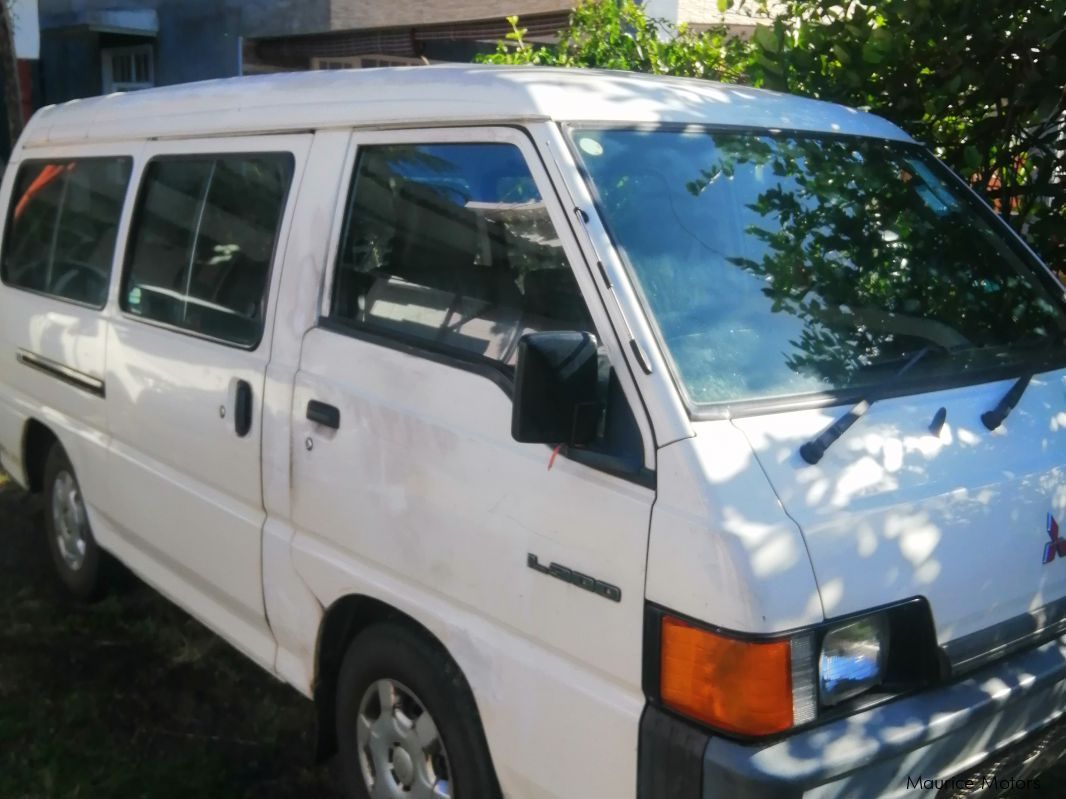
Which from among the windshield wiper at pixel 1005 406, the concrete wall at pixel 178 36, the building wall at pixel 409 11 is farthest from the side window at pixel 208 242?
the concrete wall at pixel 178 36

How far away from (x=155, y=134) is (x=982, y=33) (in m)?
3.04

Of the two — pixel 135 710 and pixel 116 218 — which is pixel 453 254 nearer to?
pixel 116 218

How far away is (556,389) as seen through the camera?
96.9 inches

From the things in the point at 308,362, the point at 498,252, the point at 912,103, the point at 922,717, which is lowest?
the point at 922,717

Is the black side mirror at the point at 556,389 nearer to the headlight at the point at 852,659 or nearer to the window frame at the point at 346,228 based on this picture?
the window frame at the point at 346,228

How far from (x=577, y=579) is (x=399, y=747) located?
923 millimetres

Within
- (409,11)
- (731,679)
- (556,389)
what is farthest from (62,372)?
(409,11)

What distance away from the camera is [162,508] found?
4.14 metres

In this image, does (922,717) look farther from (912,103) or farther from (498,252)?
(912,103)

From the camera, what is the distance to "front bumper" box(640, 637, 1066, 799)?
225cm

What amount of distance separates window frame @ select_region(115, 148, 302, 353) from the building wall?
860 centimetres

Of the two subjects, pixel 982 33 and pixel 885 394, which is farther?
pixel 982 33

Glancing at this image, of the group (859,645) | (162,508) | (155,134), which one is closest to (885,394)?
(859,645)

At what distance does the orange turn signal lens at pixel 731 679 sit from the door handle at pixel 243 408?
67.1 inches
